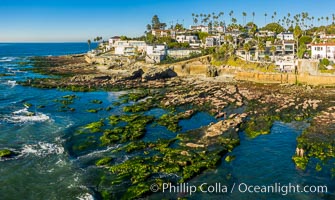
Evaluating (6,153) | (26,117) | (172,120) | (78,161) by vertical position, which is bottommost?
(78,161)

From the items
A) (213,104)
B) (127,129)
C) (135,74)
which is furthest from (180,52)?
(127,129)

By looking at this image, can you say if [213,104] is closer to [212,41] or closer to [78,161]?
[78,161]

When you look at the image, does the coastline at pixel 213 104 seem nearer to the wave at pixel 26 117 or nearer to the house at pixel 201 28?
the wave at pixel 26 117

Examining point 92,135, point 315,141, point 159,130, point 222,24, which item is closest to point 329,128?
point 315,141

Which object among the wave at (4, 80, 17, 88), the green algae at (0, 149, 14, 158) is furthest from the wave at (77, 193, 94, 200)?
the wave at (4, 80, 17, 88)

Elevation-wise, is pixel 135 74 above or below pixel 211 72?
below

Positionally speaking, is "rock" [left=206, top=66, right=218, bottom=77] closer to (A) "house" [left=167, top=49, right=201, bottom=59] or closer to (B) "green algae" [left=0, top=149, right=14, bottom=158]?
(A) "house" [left=167, top=49, right=201, bottom=59]
